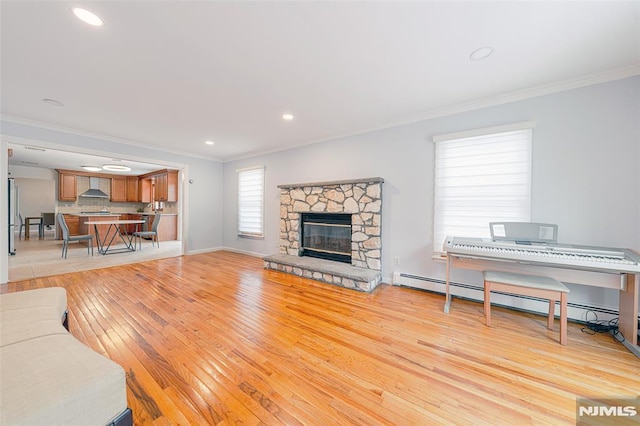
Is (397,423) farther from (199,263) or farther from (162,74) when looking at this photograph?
(199,263)

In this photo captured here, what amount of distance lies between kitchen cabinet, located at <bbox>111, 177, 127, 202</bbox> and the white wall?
10.1 meters

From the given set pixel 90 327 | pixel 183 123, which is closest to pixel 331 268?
pixel 90 327

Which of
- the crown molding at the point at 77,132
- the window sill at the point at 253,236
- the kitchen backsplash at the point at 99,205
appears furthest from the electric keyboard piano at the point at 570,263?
the kitchen backsplash at the point at 99,205

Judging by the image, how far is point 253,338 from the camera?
6.69ft

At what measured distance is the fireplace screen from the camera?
158 inches

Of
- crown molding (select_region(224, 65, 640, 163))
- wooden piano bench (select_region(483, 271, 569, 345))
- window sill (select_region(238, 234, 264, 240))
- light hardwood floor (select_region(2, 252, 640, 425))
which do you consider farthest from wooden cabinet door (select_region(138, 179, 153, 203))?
wooden piano bench (select_region(483, 271, 569, 345))

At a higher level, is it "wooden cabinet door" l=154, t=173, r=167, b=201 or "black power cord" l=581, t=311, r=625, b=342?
"wooden cabinet door" l=154, t=173, r=167, b=201

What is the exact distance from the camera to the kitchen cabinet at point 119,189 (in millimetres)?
8700

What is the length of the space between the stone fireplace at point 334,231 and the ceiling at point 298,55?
1.24 metres

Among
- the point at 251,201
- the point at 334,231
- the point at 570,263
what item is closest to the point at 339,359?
the point at 570,263

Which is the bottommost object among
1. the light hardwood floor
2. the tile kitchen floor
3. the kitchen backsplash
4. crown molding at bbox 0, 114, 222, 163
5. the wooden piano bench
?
the light hardwood floor

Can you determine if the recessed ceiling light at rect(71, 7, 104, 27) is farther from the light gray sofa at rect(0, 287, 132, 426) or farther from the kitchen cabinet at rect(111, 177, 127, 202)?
the kitchen cabinet at rect(111, 177, 127, 202)

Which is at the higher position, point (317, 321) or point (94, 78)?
point (94, 78)

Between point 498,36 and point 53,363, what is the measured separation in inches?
131
